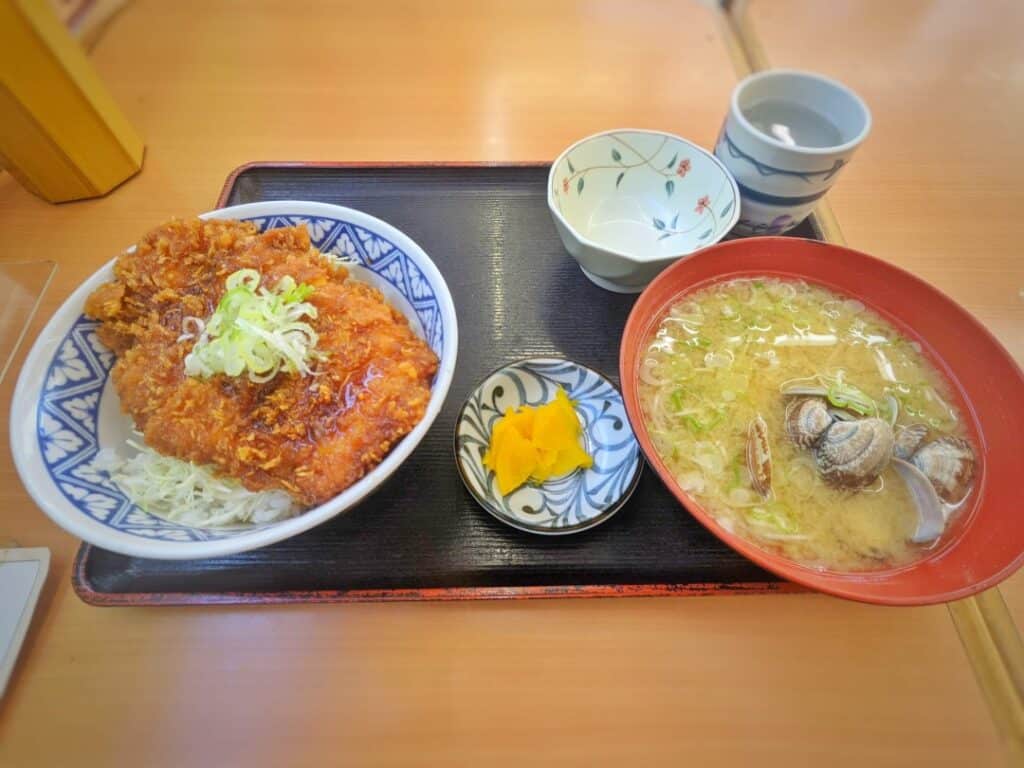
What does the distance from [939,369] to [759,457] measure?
564mm

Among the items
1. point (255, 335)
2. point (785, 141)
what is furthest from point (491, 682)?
point (785, 141)

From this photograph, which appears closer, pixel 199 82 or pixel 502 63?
pixel 199 82

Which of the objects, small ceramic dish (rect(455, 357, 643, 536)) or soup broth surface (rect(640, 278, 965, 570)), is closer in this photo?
soup broth surface (rect(640, 278, 965, 570))

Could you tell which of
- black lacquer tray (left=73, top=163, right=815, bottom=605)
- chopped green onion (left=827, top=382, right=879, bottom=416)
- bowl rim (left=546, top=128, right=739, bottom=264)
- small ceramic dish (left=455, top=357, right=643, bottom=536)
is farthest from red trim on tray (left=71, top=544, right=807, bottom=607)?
bowl rim (left=546, top=128, right=739, bottom=264)

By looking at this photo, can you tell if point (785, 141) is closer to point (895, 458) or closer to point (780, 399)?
point (780, 399)

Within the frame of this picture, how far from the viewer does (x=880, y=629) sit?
1253 millimetres

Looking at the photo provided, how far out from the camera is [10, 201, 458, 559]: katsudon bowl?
107cm

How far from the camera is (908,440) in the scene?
1.24m

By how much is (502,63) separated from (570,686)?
2.61 m

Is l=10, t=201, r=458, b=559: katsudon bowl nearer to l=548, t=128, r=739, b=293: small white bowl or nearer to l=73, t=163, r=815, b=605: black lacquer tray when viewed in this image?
l=73, t=163, r=815, b=605: black lacquer tray

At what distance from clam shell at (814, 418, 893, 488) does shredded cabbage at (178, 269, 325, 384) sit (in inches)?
46.3

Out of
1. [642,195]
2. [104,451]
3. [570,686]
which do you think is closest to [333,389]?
[104,451]

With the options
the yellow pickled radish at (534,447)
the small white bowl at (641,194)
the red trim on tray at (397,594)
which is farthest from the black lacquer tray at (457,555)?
the small white bowl at (641,194)

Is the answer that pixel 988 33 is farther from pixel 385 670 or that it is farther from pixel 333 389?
pixel 385 670
